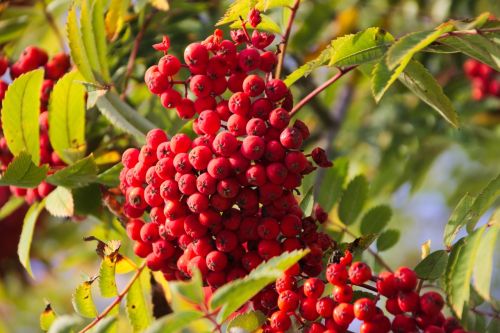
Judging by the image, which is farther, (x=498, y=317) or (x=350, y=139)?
(x=350, y=139)

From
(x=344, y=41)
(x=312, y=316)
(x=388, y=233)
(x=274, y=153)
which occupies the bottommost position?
(x=388, y=233)

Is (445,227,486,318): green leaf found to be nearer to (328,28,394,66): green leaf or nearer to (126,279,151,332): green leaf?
(328,28,394,66): green leaf

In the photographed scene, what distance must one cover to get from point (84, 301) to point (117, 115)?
1.49 ft

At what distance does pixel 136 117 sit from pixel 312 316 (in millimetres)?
667

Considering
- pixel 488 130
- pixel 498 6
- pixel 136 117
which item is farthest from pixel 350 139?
pixel 136 117

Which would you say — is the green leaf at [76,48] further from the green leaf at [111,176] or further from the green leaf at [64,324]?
the green leaf at [64,324]

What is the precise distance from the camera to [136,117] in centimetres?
175

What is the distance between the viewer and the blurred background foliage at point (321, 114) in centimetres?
209

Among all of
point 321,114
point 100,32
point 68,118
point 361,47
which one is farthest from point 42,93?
point 321,114

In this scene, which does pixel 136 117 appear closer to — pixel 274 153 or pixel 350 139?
pixel 274 153

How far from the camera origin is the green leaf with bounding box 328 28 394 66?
139 cm

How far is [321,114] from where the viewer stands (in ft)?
9.73

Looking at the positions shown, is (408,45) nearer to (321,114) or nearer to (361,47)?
(361,47)

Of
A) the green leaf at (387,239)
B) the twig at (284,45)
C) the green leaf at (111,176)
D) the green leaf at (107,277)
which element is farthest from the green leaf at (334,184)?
the green leaf at (107,277)
